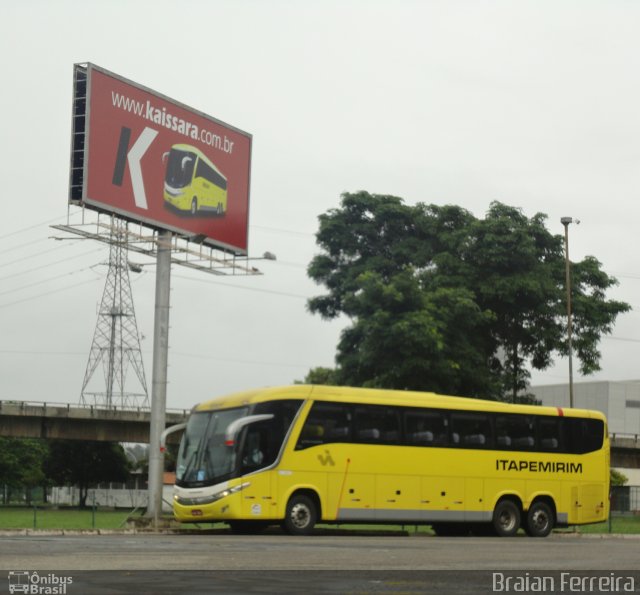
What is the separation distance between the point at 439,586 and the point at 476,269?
45.3m

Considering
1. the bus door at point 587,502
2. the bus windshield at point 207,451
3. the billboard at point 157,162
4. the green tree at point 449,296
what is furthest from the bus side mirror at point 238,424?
the green tree at point 449,296

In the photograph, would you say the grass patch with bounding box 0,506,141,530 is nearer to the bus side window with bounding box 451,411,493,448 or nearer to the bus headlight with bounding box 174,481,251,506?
the bus headlight with bounding box 174,481,251,506

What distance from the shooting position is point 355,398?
29391mm

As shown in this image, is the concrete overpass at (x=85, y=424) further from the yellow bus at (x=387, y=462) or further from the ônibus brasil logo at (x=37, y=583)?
the ônibus brasil logo at (x=37, y=583)

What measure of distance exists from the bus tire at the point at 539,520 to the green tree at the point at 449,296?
15828 mm

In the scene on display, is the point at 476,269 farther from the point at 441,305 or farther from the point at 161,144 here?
the point at 161,144

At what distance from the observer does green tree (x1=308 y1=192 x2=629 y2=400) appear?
49188 millimetres

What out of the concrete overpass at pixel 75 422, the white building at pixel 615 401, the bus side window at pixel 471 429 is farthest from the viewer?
the white building at pixel 615 401

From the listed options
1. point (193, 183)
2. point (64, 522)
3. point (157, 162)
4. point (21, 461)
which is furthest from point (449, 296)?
point (21, 461)

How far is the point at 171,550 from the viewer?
57.6ft

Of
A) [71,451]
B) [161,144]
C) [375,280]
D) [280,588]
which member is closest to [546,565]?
[280,588]

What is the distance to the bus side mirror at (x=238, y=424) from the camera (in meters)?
27.7

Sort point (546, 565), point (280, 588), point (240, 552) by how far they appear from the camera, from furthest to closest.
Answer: point (240, 552)
point (546, 565)
point (280, 588)

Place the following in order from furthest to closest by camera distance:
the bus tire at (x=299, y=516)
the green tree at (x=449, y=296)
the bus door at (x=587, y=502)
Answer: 1. the green tree at (x=449, y=296)
2. the bus door at (x=587, y=502)
3. the bus tire at (x=299, y=516)
